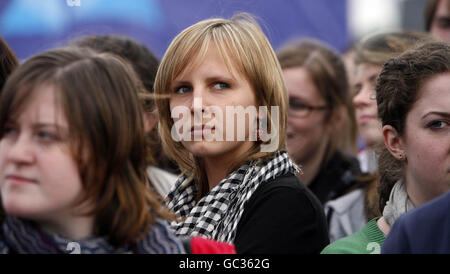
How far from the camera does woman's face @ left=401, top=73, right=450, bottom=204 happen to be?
237 centimetres

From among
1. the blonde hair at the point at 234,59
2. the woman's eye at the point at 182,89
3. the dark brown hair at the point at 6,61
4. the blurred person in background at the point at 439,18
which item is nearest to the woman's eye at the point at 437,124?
the blonde hair at the point at 234,59

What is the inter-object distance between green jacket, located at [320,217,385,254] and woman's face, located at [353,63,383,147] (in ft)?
4.91

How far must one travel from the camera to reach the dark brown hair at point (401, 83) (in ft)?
8.28

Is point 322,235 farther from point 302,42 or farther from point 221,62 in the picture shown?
point 302,42

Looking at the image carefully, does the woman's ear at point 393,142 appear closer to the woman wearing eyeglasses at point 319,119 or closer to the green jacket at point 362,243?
the green jacket at point 362,243

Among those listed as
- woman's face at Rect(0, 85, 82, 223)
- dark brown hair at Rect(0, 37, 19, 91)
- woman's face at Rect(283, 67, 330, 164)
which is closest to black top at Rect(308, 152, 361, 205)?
woman's face at Rect(283, 67, 330, 164)

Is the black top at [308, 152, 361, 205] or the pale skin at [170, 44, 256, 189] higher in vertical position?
the pale skin at [170, 44, 256, 189]

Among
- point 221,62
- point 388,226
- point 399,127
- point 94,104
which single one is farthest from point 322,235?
point 94,104

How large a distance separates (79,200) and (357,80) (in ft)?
8.62

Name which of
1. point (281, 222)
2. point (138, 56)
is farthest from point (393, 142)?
point (138, 56)

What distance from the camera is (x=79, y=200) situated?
5.87 feet

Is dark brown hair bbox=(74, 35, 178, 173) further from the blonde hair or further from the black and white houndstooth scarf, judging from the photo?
the black and white houndstooth scarf

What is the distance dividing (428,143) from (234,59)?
0.72m

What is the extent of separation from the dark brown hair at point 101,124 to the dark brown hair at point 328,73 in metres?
2.55
